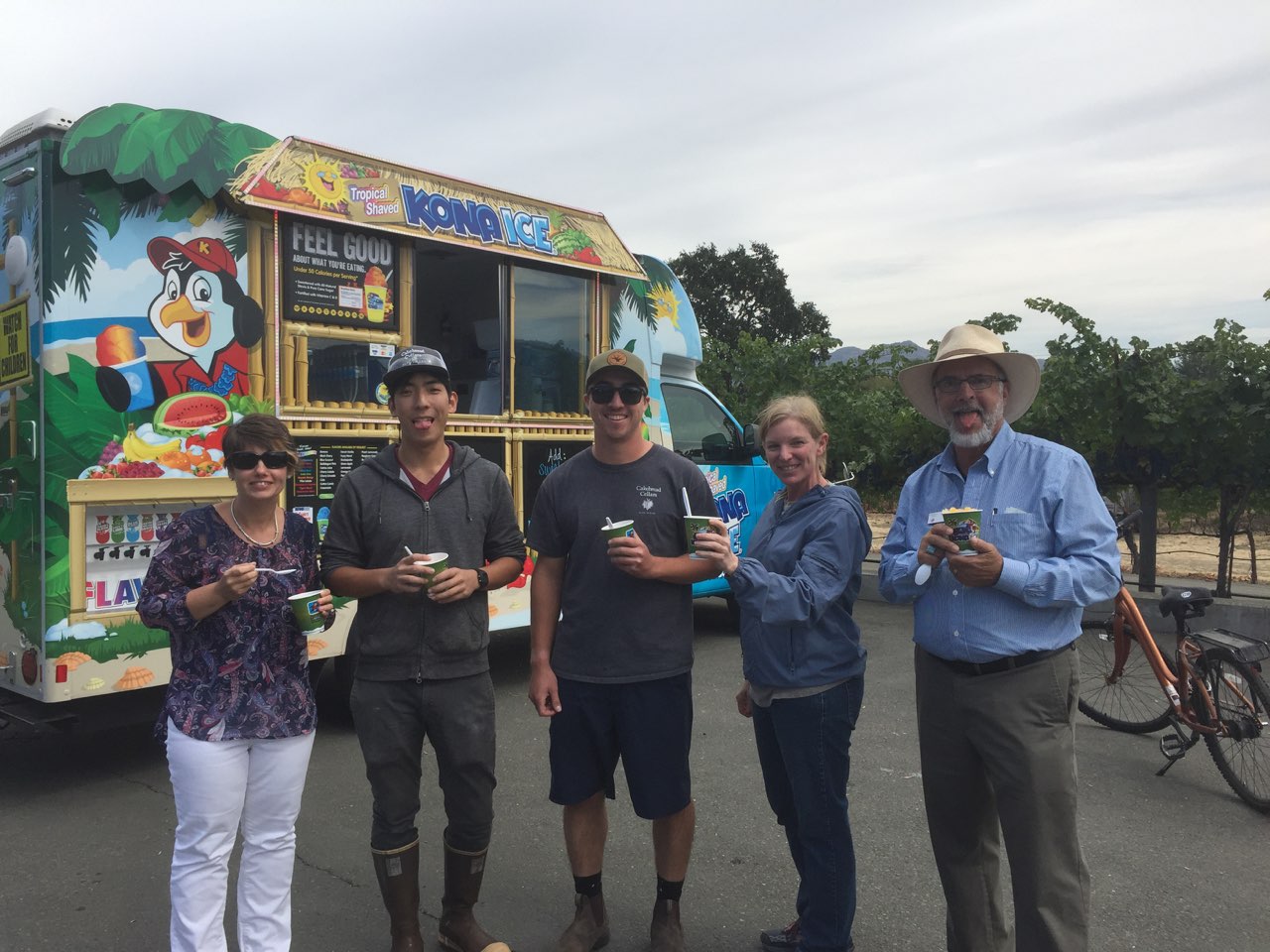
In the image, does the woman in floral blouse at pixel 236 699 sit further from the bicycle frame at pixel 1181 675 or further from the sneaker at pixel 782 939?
the bicycle frame at pixel 1181 675

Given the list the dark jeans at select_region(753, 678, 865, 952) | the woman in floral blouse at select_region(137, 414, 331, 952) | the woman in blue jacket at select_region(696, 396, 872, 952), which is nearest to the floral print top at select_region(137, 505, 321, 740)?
the woman in floral blouse at select_region(137, 414, 331, 952)

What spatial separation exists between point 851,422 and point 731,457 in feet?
13.7

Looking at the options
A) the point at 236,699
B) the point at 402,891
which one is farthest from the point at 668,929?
the point at 236,699

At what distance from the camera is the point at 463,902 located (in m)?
3.09

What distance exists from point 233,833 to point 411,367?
1.41 meters

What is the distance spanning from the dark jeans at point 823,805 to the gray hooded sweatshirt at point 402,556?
3.31 feet

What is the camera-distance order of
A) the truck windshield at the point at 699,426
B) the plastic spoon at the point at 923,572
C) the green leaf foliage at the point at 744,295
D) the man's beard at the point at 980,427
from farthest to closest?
the green leaf foliage at the point at 744,295 → the truck windshield at the point at 699,426 → the man's beard at the point at 980,427 → the plastic spoon at the point at 923,572

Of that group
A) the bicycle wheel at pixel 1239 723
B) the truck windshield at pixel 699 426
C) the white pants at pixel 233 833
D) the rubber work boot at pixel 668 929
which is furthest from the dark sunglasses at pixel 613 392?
the truck windshield at pixel 699 426

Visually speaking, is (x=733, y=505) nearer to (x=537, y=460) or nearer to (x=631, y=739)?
(x=537, y=460)

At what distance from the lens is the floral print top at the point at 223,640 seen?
261 cm

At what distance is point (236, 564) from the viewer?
2590 mm

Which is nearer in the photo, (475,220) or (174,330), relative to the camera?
(174,330)

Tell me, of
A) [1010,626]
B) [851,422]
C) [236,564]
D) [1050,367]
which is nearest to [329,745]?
[236,564]

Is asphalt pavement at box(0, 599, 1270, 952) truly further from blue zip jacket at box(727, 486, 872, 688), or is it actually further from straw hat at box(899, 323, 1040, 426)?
straw hat at box(899, 323, 1040, 426)
